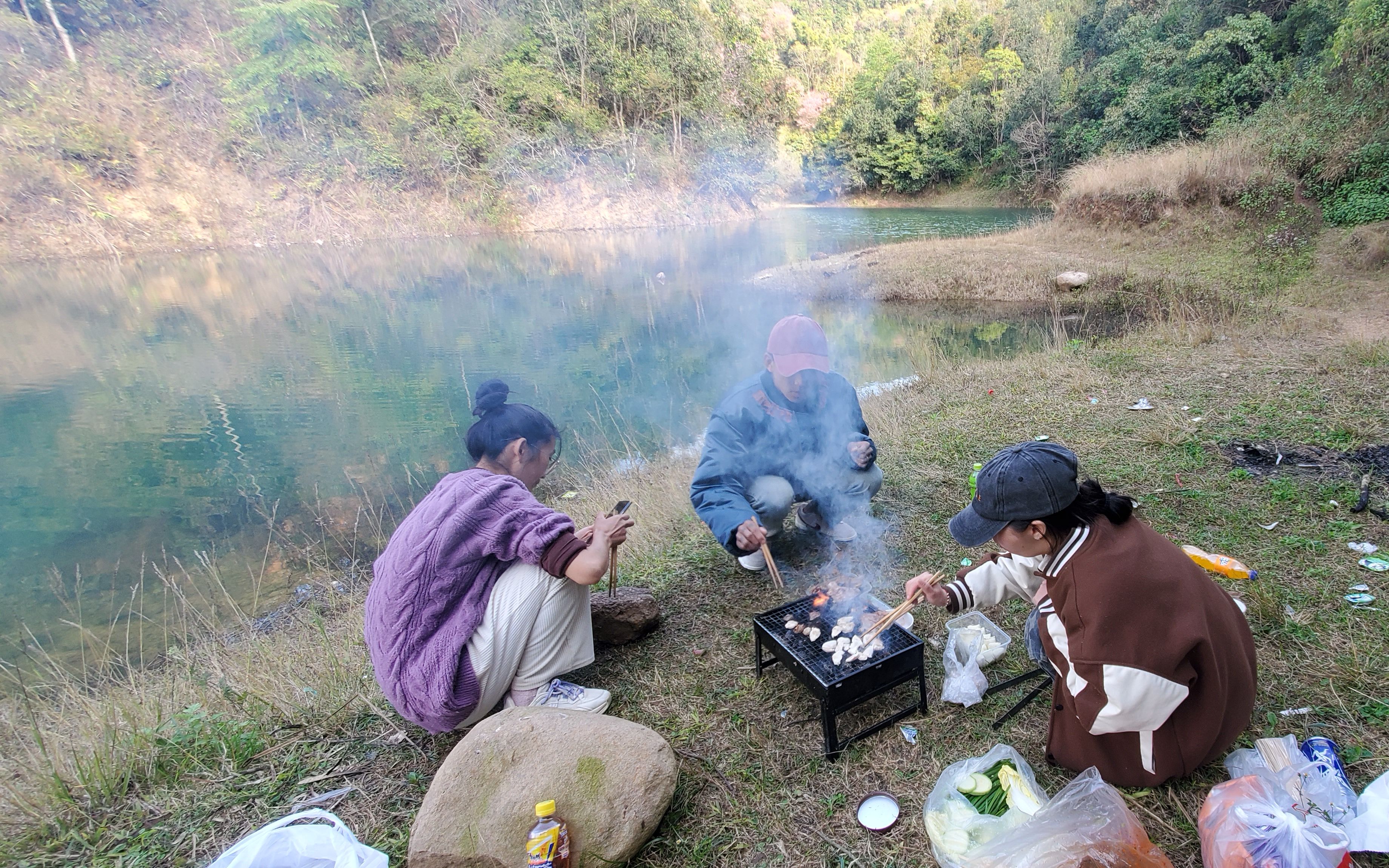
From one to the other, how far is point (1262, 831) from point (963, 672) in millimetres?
1058

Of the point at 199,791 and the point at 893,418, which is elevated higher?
the point at 199,791

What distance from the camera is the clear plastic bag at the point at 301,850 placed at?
172cm

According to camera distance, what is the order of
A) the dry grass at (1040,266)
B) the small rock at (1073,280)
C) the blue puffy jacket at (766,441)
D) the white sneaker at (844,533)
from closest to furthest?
1. the blue puffy jacket at (766,441)
2. the white sneaker at (844,533)
3. the dry grass at (1040,266)
4. the small rock at (1073,280)

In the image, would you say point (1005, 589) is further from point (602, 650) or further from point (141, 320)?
point (141, 320)

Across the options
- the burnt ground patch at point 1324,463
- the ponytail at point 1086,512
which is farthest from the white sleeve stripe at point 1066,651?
the burnt ground patch at point 1324,463

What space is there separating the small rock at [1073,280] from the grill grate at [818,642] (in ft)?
41.6

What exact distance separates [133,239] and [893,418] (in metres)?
32.8

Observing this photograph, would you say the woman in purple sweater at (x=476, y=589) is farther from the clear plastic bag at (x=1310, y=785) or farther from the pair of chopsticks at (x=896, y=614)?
the clear plastic bag at (x=1310, y=785)

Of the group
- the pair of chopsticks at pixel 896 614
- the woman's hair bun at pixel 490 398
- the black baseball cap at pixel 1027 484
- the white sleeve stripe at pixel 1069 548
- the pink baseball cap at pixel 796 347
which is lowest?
the pair of chopsticks at pixel 896 614

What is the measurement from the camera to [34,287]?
18.8 m

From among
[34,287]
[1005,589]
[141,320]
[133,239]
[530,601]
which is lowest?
[1005,589]

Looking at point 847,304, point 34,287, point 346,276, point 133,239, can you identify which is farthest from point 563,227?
point 847,304

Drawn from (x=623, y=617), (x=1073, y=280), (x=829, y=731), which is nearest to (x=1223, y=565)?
(x=829, y=731)

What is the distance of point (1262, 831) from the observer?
1610mm
